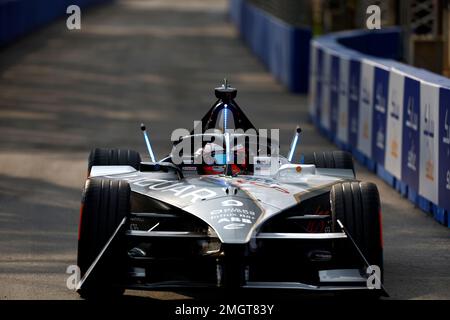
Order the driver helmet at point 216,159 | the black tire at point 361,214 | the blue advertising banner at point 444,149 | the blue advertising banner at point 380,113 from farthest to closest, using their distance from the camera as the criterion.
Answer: the blue advertising banner at point 380,113
the blue advertising banner at point 444,149
the driver helmet at point 216,159
the black tire at point 361,214

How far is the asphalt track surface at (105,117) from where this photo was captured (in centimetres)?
1159

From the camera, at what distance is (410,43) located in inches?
1136

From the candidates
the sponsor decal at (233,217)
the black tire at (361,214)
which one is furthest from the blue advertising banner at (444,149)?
the sponsor decal at (233,217)

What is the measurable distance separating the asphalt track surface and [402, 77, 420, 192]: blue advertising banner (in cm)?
34

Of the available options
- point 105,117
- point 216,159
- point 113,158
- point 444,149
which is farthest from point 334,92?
point 216,159

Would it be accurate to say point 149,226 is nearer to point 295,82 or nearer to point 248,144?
point 248,144

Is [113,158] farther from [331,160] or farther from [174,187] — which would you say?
[174,187]

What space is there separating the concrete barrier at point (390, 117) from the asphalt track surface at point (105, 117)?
0.30 meters

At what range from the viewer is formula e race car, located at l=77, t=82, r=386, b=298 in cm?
923

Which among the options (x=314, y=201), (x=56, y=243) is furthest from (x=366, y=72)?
(x=314, y=201)

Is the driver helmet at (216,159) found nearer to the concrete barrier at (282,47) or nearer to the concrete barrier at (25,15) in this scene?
the concrete barrier at (282,47)

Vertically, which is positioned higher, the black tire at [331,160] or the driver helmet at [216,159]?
the driver helmet at [216,159]

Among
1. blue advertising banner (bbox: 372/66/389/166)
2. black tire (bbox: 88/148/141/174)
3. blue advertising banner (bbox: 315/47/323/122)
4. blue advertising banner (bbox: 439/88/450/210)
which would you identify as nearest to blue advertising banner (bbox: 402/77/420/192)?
blue advertising banner (bbox: 439/88/450/210)

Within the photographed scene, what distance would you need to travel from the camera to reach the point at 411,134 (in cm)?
1545
